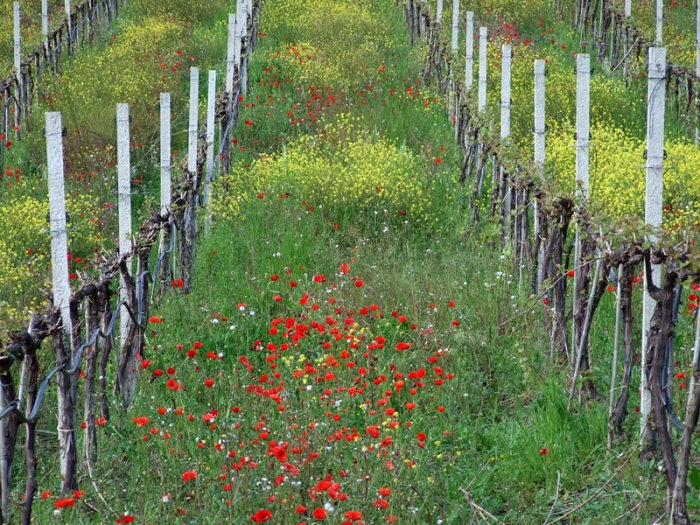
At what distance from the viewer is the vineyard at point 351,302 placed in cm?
395

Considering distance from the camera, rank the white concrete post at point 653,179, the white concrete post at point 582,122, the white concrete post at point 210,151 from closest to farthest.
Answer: the white concrete post at point 653,179 < the white concrete post at point 582,122 < the white concrete post at point 210,151

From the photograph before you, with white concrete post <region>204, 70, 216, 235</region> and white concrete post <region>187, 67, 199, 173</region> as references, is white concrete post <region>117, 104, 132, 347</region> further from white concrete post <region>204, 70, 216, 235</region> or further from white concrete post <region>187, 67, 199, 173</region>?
white concrete post <region>204, 70, 216, 235</region>

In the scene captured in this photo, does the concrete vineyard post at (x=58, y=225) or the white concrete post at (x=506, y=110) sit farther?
the white concrete post at (x=506, y=110)

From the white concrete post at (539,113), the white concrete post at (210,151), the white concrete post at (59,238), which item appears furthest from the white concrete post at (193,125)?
the white concrete post at (59,238)

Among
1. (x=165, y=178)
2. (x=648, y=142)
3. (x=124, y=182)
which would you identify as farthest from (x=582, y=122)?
(x=165, y=178)

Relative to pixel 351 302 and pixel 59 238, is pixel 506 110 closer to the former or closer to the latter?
pixel 351 302

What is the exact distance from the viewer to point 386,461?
4.11 metres

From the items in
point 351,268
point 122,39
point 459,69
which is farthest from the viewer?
point 122,39

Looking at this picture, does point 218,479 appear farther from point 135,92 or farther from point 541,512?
point 135,92

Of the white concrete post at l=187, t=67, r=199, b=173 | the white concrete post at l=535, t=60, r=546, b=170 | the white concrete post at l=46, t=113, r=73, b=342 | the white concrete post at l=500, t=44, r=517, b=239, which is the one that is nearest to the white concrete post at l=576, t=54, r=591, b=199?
the white concrete post at l=535, t=60, r=546, b=170

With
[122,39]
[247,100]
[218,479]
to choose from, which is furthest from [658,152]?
[122,39]

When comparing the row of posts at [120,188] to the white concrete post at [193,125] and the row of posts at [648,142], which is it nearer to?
the white concrete post at [193,125]

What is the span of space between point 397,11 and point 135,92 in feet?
21.6

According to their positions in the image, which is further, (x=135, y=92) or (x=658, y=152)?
(x=135, y=92)
